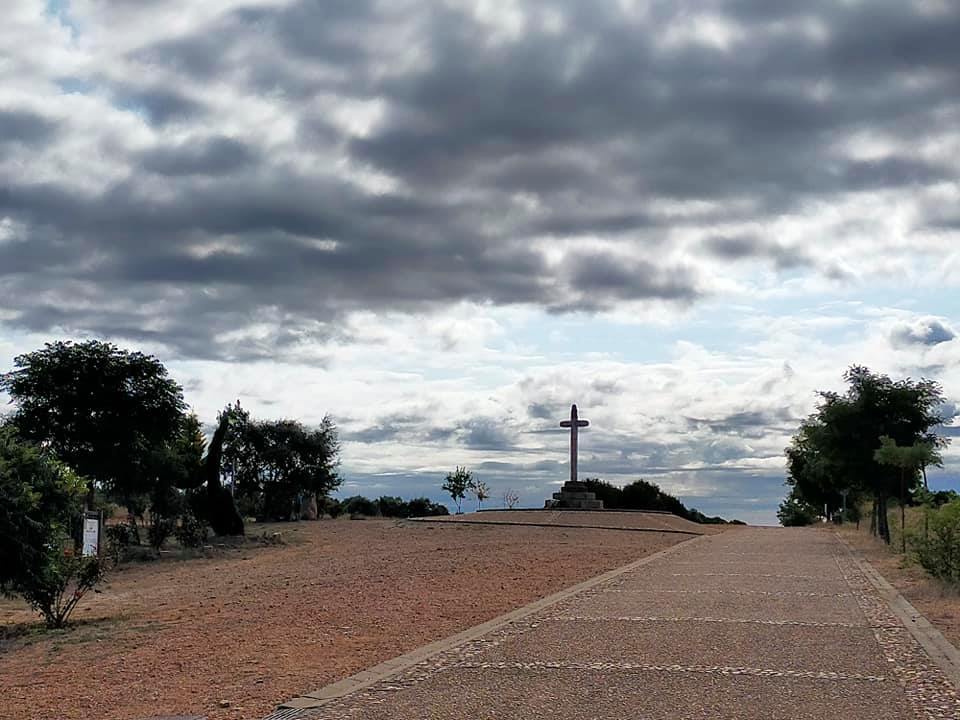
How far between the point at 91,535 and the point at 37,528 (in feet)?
20.4

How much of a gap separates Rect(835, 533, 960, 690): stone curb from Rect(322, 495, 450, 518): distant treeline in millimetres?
36776

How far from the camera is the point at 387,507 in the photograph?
179ft

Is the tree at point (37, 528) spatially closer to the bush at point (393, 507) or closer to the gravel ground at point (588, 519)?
the gravel ground at point (588, 519)

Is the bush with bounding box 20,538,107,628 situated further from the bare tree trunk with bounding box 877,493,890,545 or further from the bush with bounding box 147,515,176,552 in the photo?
the bare tree trunk with bounding box 877,493,890,545

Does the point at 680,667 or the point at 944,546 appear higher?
the point at 944,546

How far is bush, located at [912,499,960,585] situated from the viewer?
16344mm

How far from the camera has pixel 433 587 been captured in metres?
16.6

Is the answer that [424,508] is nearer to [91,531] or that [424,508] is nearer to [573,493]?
[573,493]

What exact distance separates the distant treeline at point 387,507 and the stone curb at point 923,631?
121 feet

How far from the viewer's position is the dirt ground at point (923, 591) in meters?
12.0

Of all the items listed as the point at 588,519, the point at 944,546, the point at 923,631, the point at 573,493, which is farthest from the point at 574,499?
the point at 923,631

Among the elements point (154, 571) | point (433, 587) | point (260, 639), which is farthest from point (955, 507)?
point (154, 571)

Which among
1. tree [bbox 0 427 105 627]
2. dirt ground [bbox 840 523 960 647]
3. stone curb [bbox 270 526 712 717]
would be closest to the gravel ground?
dirt ground [bbox 840 523 960 647]

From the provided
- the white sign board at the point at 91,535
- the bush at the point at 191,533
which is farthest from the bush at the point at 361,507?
the white sign board at the point at 91,535
